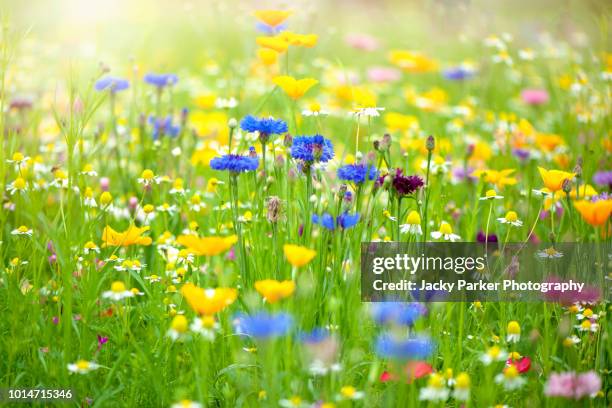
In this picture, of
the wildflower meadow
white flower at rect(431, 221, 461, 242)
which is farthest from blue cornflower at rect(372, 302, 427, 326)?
white flower at rect(431, 221, 461, 242)

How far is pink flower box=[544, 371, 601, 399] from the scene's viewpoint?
1289mm

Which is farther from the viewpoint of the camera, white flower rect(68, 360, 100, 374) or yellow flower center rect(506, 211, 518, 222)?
yellow flower center rect(506, 211, 518, 222)

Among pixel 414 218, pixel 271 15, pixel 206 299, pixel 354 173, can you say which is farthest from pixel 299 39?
pixel 206 299

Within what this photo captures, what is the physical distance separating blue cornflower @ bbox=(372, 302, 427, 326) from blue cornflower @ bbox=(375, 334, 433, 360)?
0.04 metres

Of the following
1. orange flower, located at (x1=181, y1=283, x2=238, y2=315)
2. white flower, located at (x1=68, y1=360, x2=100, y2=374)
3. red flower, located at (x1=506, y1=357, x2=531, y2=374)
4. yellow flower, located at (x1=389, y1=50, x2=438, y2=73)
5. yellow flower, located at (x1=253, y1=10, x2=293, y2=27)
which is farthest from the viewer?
yellow flower, located at (x1=389, y1=50, x2=438, y2=73)

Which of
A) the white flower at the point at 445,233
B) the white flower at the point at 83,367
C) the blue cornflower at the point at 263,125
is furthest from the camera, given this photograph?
the white flower at the point at 445,233

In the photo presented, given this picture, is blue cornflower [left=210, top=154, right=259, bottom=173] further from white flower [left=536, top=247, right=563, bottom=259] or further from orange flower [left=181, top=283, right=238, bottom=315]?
white flower [left=536, top=247, right=563, bottom=259]

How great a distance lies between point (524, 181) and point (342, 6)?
6.98 metres

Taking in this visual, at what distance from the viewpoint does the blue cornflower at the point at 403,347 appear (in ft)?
4.28

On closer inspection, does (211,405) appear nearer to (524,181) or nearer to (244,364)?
(244,364)

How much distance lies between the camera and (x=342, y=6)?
934 cm

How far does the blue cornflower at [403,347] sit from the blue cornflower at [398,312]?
0.12ft

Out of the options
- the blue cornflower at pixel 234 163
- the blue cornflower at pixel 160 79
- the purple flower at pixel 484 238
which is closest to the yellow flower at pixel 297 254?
the blue cornflower at pixel 234 163

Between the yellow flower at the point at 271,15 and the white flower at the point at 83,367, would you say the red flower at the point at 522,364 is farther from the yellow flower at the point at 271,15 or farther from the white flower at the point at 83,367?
the yellow flower at the point at 271,15
